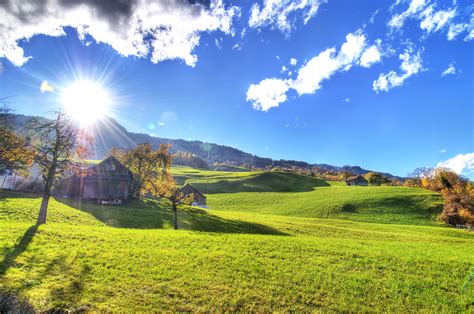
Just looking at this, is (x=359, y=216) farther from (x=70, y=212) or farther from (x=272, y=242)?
(x=70, y=212)

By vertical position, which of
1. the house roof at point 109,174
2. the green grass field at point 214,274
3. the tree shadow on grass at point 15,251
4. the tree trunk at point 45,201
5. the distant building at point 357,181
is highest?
the distant building at point 357,181

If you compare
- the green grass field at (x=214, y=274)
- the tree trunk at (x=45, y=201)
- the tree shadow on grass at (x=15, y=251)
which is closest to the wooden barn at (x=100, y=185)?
the green grass field at (x=214, y=274)

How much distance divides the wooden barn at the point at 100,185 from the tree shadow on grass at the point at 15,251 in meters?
38.5

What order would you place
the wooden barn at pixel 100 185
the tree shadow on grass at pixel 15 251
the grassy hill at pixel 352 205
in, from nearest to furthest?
the tree shadow on grass at pixel 15 251 < the wooden barn at pixel 100 185 < the grassy hill at pixel 352 205

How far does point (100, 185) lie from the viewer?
58.2m

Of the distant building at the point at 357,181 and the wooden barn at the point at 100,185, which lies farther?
the distant building at the point at 357,181

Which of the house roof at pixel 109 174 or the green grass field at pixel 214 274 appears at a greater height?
the house roof at pixel 109 174

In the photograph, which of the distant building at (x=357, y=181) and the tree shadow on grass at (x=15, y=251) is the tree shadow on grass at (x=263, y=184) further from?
the tree shadow on grass at (x=15, y=251)

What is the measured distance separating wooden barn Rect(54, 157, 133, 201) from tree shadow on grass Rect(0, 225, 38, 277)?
38512 mm

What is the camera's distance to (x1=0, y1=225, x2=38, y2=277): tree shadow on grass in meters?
13.3

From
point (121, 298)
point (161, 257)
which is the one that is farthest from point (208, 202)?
point (121, 298)

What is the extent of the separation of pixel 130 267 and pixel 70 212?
82.8ft

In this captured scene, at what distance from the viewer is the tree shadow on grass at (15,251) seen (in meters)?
13.3

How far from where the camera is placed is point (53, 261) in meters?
14.8
